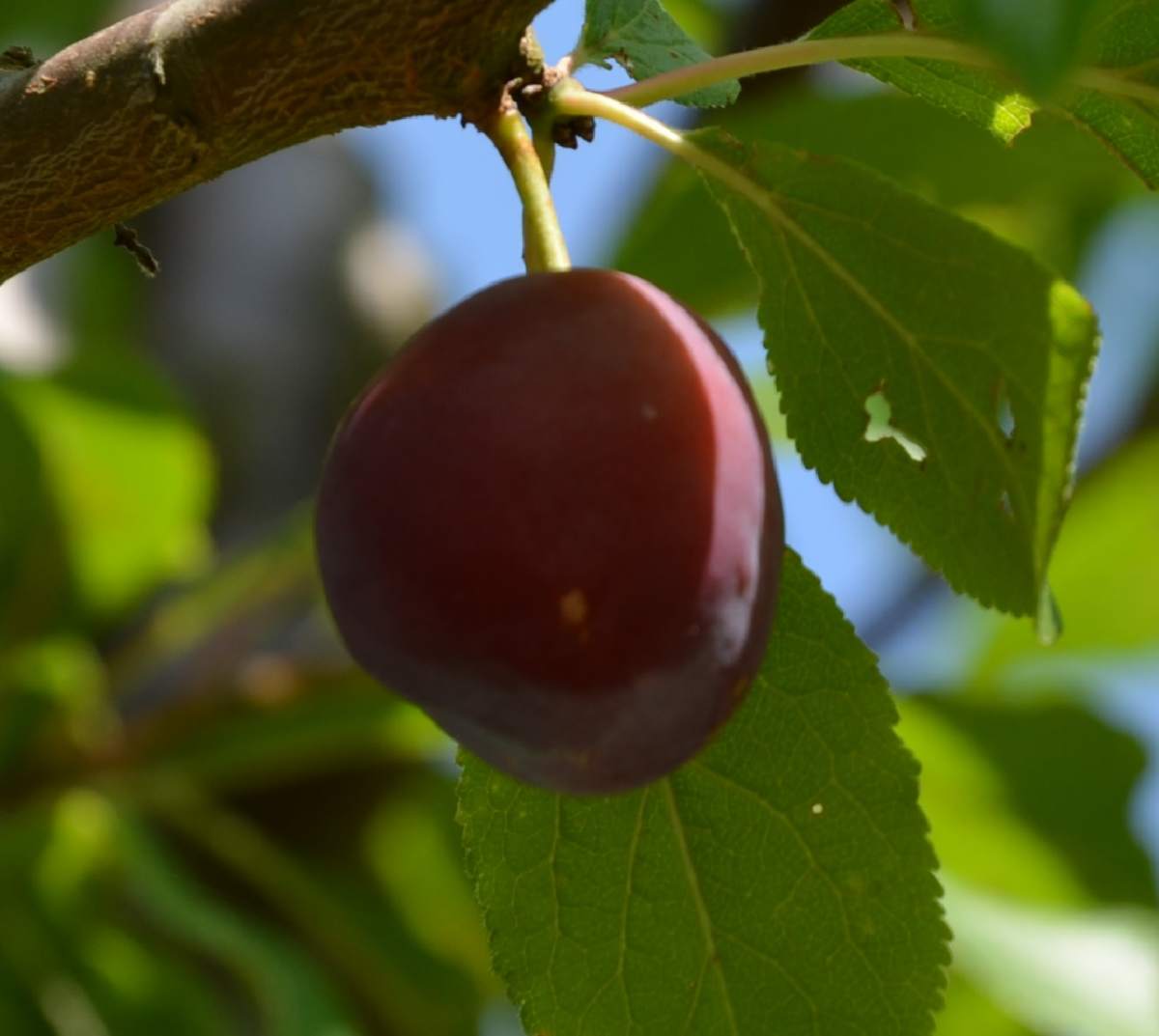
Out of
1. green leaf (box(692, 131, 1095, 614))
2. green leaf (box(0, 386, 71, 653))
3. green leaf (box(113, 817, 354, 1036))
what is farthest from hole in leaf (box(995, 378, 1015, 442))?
green leaf (box(0, 386, 71, 653))

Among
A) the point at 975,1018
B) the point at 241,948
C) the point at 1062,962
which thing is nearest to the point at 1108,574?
the point at 975,1018

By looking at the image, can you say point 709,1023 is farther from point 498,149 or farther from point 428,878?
point 428,878

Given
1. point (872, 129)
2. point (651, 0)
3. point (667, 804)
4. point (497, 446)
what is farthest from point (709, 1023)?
point (872, 129)

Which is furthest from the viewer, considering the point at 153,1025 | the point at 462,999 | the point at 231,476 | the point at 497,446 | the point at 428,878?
the point at 231,476

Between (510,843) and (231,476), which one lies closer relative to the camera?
(510,843)

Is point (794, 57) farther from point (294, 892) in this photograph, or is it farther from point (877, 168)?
point (294, 892)

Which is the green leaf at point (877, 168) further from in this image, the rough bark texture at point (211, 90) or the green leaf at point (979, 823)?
the rough bark texture at point (211, 90)
